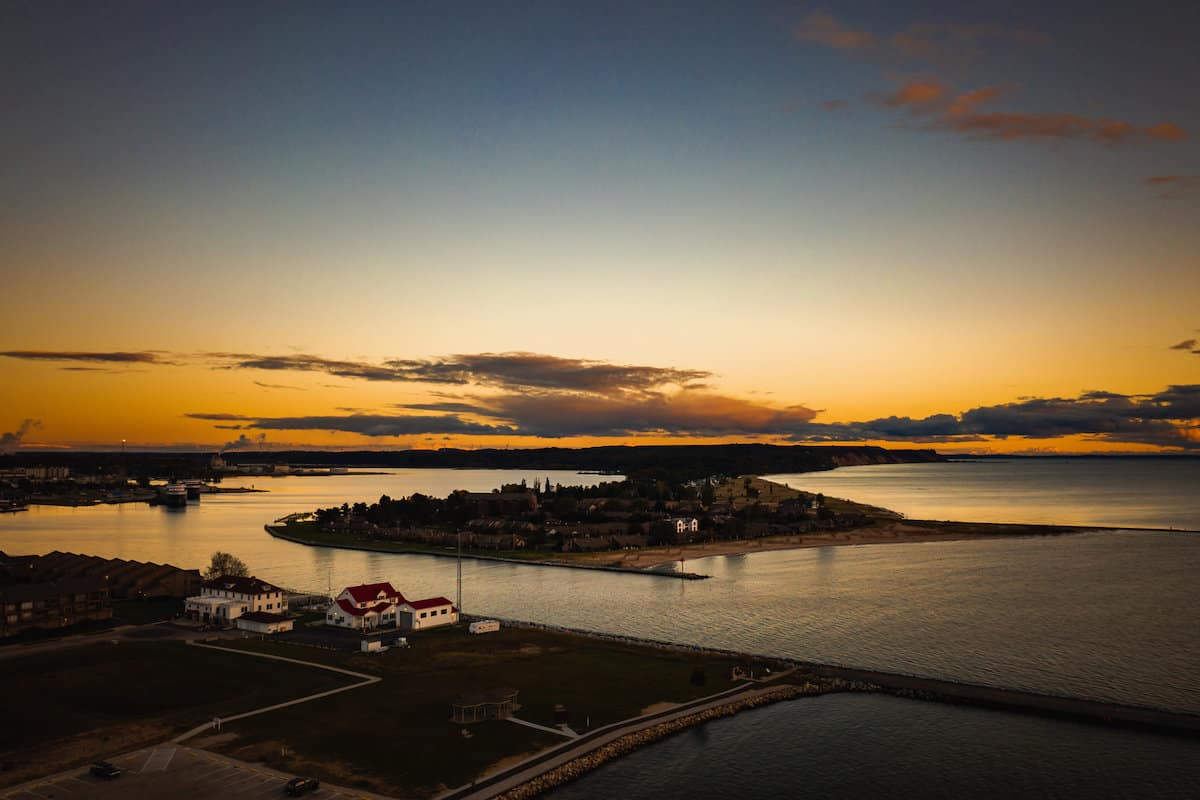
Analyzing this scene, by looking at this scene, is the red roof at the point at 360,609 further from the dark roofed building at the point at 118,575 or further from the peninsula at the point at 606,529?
the peninsula at the point at 606,529

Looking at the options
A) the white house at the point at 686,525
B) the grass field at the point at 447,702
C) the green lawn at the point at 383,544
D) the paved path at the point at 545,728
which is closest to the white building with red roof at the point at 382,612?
the grass field at the point at 447,702

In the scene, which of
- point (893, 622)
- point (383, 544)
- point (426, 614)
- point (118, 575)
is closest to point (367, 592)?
point (426, 614)

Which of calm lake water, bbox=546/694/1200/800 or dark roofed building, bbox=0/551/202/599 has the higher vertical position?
dark roofed building, bbox=0/551/202/599

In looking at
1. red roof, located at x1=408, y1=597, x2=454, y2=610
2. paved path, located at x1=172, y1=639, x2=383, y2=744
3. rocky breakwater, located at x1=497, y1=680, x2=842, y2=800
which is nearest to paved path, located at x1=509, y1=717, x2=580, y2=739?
rocky breakwater, located at x1=497, y1=680, x2=842, y2=800

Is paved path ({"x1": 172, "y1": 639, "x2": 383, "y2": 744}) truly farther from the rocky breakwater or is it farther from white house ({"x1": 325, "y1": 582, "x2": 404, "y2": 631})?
the rocky breakwater

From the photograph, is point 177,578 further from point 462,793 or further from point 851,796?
point 851,796

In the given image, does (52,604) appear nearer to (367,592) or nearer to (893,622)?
(367,592)
